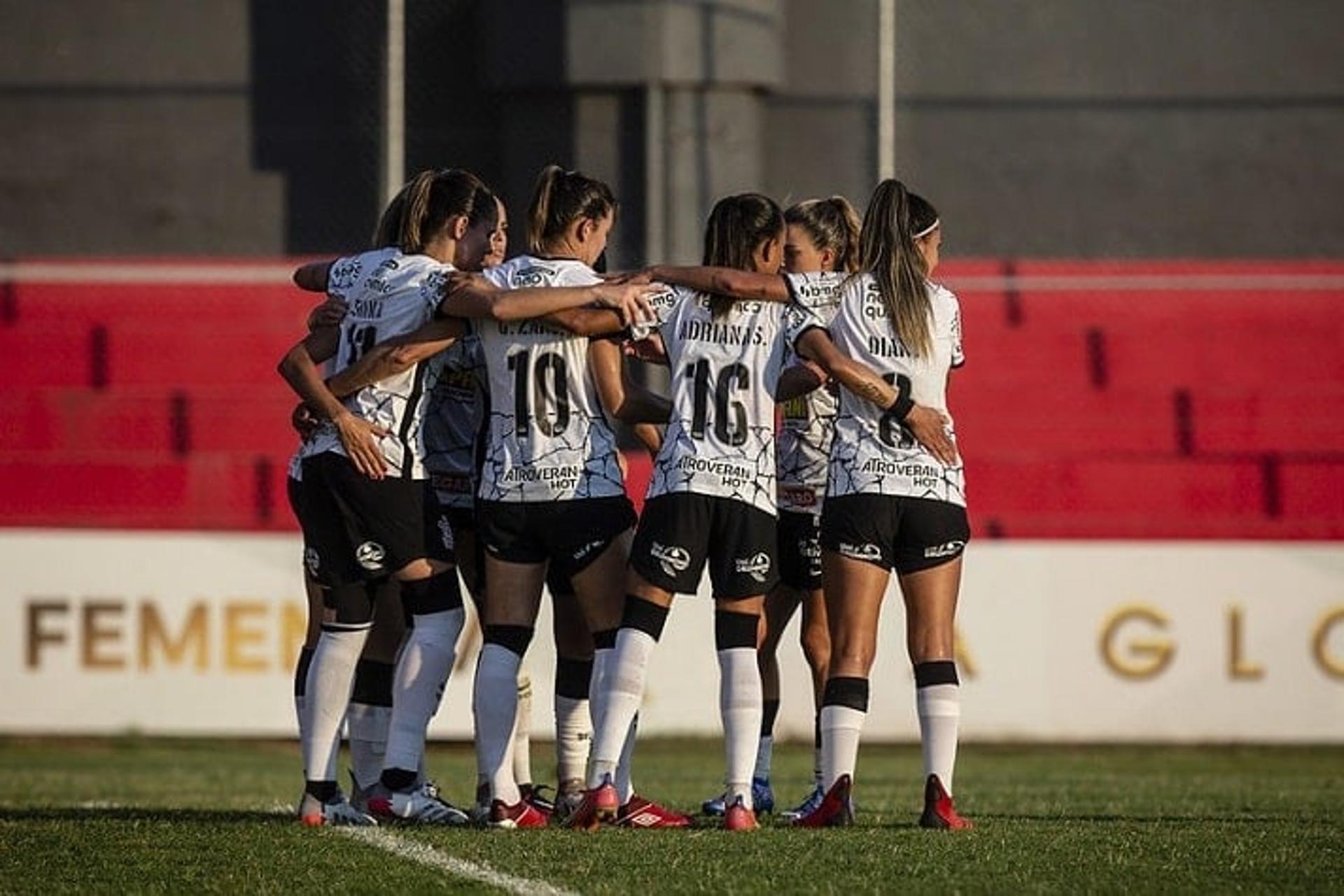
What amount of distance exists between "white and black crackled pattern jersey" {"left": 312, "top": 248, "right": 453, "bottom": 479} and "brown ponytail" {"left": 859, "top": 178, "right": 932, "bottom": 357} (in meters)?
1.35

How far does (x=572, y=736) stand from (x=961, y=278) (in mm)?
9359

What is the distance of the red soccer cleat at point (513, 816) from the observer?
7.85 meters

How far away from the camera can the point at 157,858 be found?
7141 mm

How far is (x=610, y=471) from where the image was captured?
7.87m

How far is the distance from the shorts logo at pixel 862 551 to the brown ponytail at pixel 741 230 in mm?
Result: 932

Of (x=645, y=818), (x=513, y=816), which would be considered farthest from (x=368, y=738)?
(x=645, y=818)

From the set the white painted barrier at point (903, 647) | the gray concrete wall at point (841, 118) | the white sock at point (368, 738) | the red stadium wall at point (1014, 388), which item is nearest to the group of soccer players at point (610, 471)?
the white sock at point (368, 738)

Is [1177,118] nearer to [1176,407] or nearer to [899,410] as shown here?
[1176,407]

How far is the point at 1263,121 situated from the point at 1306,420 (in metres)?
2.56

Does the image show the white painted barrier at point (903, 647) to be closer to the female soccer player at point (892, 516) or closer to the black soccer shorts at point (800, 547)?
the black soccer shorts at point (800, 547)

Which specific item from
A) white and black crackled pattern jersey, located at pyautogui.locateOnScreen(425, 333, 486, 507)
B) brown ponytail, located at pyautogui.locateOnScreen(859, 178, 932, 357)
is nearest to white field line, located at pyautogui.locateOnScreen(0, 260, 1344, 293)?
white and black crackled pattern jersey, located at pyautogui.locateOnScreen(425, 333, 486, 507)

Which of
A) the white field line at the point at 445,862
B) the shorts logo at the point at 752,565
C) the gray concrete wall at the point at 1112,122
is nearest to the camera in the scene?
the white field line at the point at 445,862

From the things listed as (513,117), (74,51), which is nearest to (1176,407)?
(513,117)

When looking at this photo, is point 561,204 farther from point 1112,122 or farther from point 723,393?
point 1112,122
